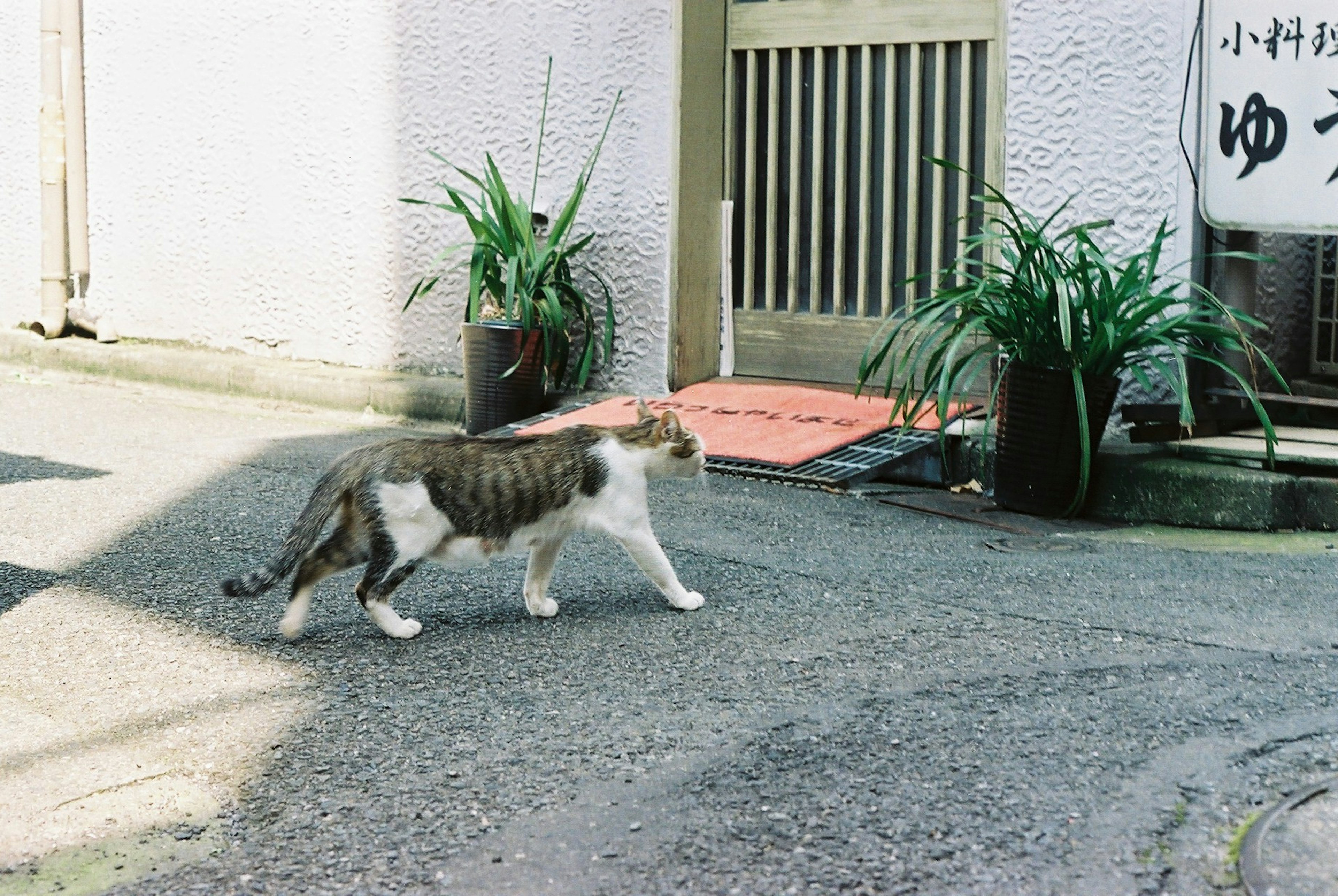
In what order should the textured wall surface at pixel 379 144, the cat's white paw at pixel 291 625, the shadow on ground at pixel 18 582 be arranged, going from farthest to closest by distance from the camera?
the textured wall surface at pixel 379 144
the shadow on ground at pixel 18 582
the cat's white paw at pixel 291 625

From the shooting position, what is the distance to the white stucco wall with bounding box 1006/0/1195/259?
5773 millimetres

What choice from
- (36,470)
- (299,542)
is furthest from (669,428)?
(36,470)

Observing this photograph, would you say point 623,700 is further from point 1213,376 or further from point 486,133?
point 486,133

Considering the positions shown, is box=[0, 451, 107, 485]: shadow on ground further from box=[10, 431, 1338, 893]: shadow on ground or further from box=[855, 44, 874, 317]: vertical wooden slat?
box=[855, 44, 874, 317]: vertical wooden slat

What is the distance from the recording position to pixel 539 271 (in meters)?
7.11

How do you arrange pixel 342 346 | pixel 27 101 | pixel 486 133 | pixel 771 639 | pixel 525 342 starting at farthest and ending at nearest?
pixel 27 101 < pixel 342 346 < pixel 486 133 < pixel 525 342 < pixel 771 639

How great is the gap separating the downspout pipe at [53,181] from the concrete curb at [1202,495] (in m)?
6.62

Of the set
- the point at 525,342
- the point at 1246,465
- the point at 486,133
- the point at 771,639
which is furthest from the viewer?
the point at 486,133

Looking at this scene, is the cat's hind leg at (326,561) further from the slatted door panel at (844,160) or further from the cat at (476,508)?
the slatted door panel at (844,160)

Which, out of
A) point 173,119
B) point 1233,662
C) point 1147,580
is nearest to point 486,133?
point 173,119

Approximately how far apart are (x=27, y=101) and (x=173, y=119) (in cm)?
132

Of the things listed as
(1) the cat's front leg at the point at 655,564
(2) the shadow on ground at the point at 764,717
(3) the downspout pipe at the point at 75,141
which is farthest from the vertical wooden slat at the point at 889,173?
(3) the downspout pipe at the point at 75,141

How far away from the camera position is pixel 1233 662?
A: 12.0 ft

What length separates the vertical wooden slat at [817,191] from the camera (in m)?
6.93
